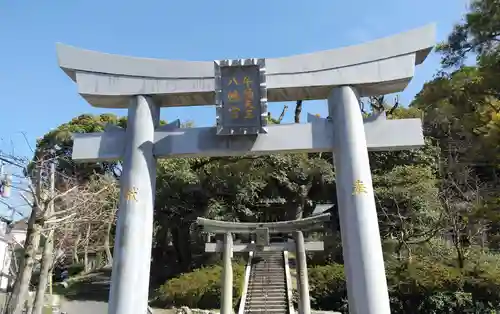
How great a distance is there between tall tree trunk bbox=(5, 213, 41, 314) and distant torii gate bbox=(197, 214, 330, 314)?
5.76 meters

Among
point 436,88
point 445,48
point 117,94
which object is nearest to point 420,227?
point 436,88

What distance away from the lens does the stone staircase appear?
15344 mm

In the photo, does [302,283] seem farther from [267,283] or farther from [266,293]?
[267,283]

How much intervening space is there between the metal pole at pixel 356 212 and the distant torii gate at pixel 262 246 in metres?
7.66

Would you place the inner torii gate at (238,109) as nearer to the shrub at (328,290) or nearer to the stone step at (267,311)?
the stone step at (267,311)

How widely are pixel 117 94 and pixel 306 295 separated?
9357mm

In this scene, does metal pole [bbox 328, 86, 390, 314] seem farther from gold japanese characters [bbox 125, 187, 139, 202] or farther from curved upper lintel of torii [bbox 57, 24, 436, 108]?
gold japanese characters [bbox 125, 187, 139, 202]

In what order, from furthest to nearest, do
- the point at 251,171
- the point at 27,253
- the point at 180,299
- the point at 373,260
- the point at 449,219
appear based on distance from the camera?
1. the point at 251,171
2. the point at 180,299
3. the point at 449,219
4. the point at 27,253
5. the point at 373,260

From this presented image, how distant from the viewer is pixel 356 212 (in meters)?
5.58

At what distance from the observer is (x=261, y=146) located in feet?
20.5

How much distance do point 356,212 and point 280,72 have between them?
257cm

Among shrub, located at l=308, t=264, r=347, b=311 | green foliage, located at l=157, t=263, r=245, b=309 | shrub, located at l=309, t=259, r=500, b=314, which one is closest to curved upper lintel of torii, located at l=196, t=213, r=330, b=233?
shrub, located at l=308, t=264, r=347, b=311

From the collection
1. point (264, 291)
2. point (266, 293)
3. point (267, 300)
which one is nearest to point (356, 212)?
point (267, 300)

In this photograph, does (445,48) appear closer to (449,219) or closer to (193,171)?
(449,219)
